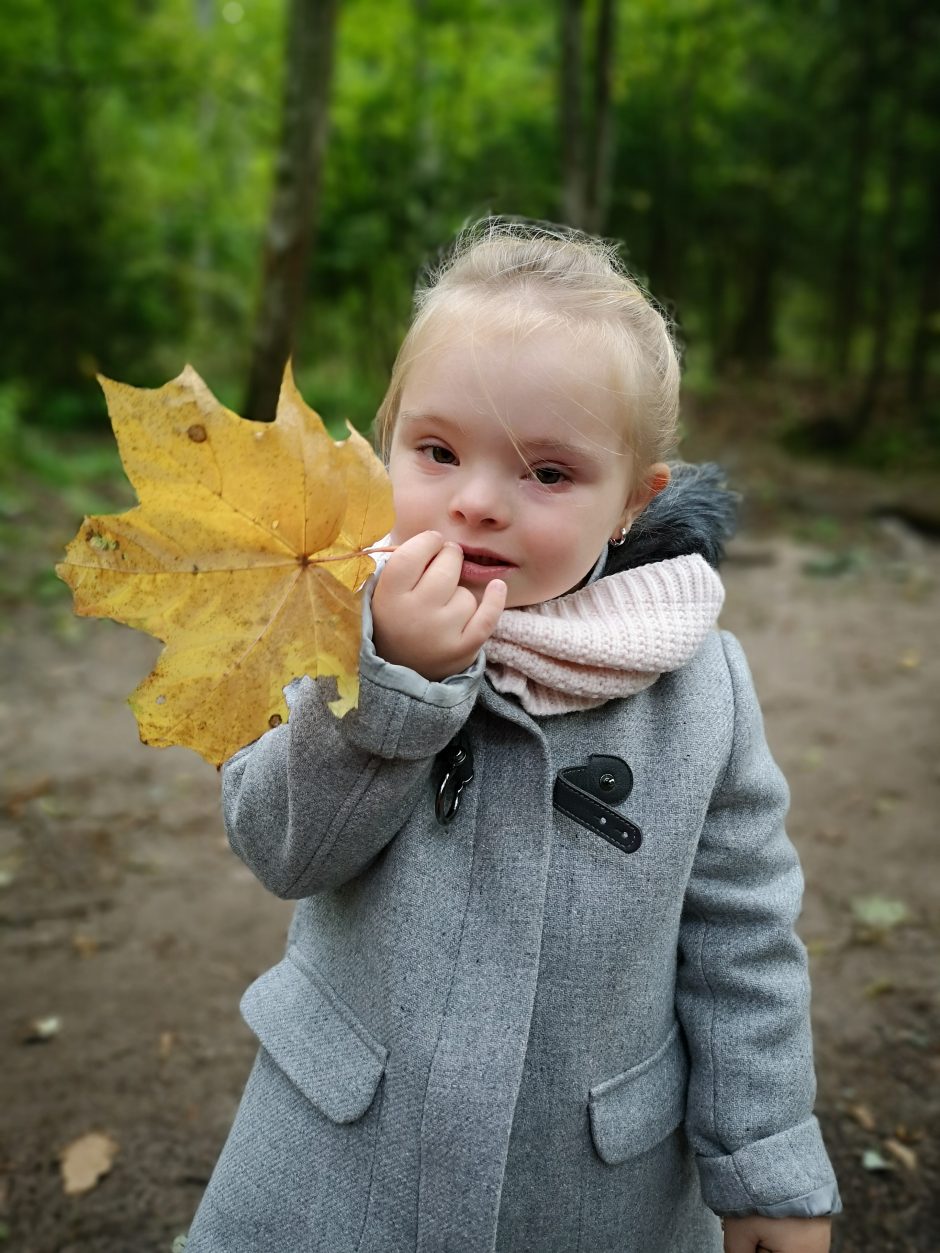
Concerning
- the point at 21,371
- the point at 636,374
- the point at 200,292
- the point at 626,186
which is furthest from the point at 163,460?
the point at 626,186

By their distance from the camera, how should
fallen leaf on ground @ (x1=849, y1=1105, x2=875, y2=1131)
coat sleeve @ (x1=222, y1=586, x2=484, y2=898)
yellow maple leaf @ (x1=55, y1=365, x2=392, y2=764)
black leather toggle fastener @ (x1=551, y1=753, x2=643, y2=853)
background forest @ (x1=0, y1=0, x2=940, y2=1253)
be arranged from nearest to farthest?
yellow maple leaf @ (x1=55, y1=365, x2=392, y2=764)
coat sleeve @ (x1=222, y1=586, x2=484, y2=898)
black leather toggle fastener @ (x1=551, y1=753, x2=643, y2=853)
fallen leaf on ground @ (x1=849, y1=1105, x2=875, y2=1131)
background forest @ (x1=0, y1=0, x2=940, y2=1253)

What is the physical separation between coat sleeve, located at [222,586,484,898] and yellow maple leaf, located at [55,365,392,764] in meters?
0.08

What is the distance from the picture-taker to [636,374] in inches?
50.2

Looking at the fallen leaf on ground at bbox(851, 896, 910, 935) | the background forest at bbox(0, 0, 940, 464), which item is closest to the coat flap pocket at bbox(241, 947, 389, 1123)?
the fallen leaf on ground at bbox(851, 896, 910, 935)

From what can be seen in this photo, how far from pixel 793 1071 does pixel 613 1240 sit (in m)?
0.33

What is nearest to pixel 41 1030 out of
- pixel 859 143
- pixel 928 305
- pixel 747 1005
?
pixel 747 1005

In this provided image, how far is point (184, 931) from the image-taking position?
3.18m

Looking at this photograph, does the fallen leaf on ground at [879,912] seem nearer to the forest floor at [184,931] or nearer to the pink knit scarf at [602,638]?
the forest floor at [184,931]

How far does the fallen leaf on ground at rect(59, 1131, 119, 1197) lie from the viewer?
7.22ft

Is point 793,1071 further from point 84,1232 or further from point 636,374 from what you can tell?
point 84,1232

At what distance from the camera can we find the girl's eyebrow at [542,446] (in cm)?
117

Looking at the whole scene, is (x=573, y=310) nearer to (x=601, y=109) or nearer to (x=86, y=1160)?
(x=86, y=1160)

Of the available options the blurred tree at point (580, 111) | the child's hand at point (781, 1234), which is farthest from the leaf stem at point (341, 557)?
the blurred tree at point (580, 111)

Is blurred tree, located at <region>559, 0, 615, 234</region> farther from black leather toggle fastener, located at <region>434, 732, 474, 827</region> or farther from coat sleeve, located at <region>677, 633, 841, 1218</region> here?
black leather toggle fastener, located at <region>434, 732, 474, 827</region>
